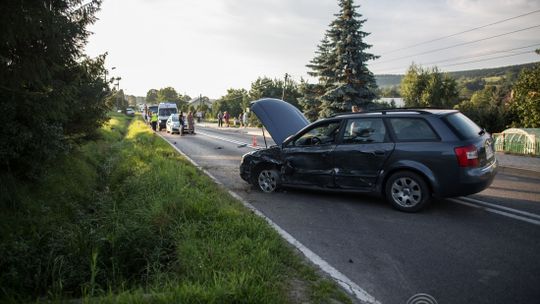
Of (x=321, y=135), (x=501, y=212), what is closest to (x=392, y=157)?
(x=321, y=135)

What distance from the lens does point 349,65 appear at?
26.1 metres

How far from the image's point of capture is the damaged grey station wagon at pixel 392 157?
5.59m

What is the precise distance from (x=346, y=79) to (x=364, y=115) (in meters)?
21.2

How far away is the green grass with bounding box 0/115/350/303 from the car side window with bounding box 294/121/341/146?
1.83m

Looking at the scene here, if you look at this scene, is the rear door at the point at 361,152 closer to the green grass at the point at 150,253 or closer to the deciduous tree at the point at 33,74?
the green grass at the point at 150,253

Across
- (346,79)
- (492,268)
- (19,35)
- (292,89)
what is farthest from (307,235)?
(292,89)

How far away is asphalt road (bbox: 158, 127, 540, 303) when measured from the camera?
3469 millimetres

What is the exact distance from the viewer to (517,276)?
11.9 feet

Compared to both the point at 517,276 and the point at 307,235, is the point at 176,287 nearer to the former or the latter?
the point at 307,235

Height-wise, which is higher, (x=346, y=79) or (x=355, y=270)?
(x=346, y=79)

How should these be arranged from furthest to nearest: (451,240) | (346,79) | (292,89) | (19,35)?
(292,89) → (346,79) → (451,240) → (19,35)

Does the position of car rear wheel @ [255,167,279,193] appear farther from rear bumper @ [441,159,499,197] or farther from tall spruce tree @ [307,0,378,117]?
tall spruce tree @ [307,0,378,117]

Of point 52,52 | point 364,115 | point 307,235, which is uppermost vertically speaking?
point 52,52

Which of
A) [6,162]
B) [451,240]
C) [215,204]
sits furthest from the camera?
[215,204]
